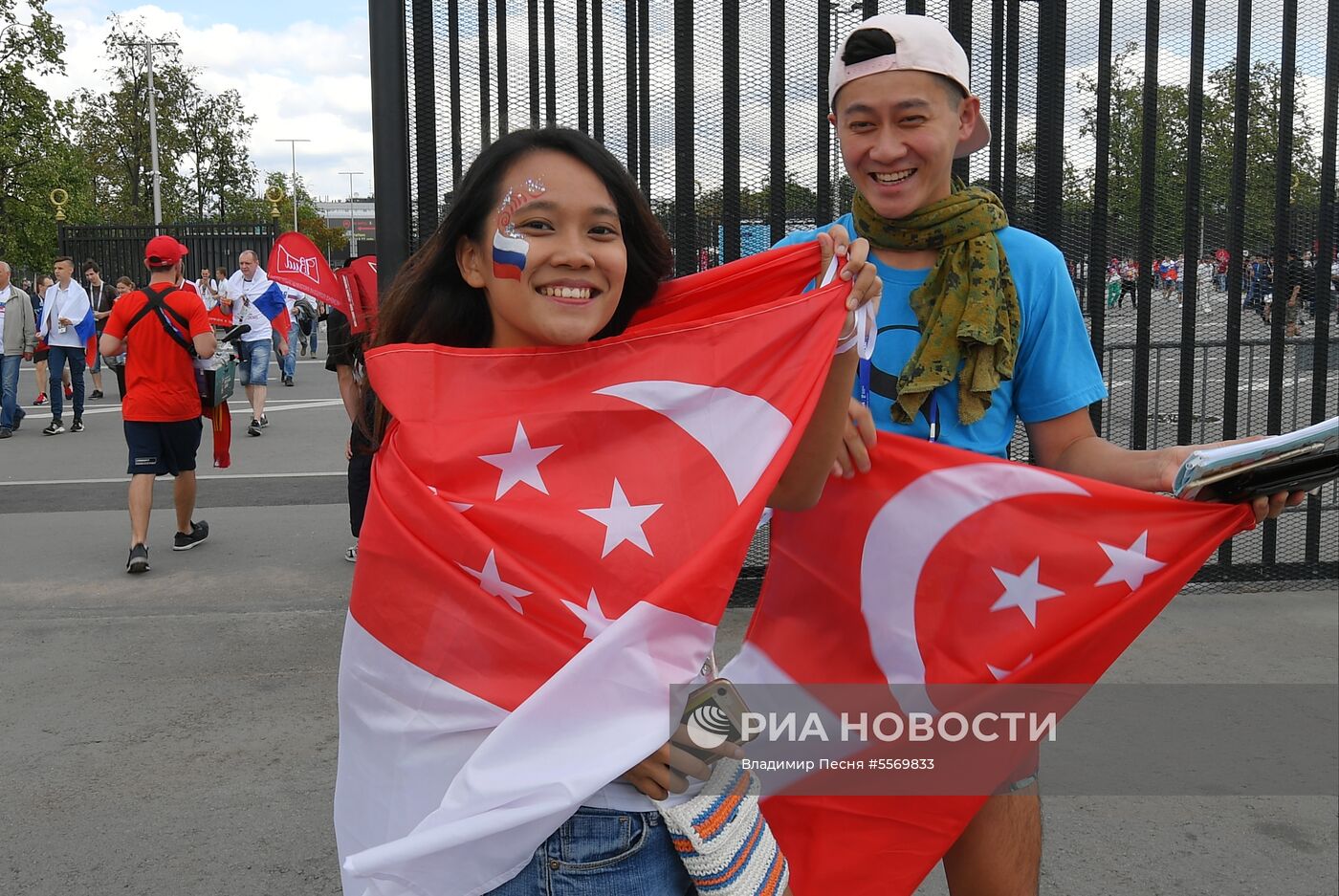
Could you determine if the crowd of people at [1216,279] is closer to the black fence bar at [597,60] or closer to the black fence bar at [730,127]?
the black fence bar at [730,127]

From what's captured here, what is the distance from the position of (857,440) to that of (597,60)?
3821 millimetres

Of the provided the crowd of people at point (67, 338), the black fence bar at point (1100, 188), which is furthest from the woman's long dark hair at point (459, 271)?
the crowd of people at point (67, 338)

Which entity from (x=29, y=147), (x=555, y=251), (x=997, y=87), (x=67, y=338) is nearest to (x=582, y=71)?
(x=997, y=87)

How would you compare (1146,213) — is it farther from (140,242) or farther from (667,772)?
(140,242)

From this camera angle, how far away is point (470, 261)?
7.68 ft

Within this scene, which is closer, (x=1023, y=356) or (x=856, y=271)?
(x=856, y=271)

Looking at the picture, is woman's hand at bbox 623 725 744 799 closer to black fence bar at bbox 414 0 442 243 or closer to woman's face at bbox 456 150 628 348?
woman's face at bbox 456 150 628 348

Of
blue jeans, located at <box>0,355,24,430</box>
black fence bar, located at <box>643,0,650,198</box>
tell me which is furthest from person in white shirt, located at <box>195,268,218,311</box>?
black fence bar, located at <box>643,0,650,198</box>

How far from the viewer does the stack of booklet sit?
2211 mm

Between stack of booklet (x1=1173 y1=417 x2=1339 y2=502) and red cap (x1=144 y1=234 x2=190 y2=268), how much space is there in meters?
6.75

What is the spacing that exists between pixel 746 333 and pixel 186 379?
6.08 metres

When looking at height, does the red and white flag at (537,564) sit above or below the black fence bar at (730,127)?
below

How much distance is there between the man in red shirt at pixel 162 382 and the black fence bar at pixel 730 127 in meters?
3.48

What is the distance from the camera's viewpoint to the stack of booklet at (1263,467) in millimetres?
2211
